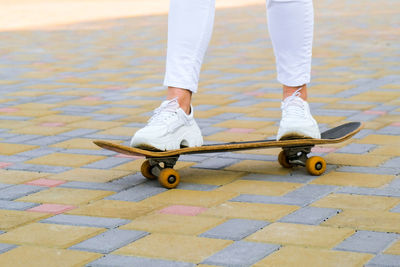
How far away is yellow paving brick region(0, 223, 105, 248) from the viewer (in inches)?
85.9

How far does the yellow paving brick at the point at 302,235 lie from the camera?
6.97 feet

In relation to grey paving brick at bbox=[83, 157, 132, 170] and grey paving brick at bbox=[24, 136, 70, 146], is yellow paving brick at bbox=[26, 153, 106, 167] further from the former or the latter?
grey paving brick at bbox=[24, 136, 70, 146]

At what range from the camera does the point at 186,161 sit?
10.3ft

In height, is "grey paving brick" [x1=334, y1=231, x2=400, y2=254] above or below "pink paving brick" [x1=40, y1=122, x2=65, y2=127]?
below

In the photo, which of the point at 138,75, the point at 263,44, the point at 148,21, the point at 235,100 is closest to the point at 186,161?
the point at 235,100

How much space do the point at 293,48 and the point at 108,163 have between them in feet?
2.67

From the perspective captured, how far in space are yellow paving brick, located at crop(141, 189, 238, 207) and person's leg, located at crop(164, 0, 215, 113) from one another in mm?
331

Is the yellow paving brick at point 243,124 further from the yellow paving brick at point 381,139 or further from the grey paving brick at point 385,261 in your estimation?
the grey paving brick at point 385,261

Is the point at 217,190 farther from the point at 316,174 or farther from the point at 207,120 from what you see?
the point at 207,120

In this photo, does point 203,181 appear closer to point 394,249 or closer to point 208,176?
point 208,176

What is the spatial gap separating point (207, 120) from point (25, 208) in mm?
1645

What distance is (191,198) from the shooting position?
2.61m

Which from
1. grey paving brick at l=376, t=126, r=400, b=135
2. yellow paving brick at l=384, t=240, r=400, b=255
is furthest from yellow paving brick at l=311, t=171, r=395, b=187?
grey paving brick at l=376, t=126, r=400, b=135

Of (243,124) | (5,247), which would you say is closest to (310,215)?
(5,247)
